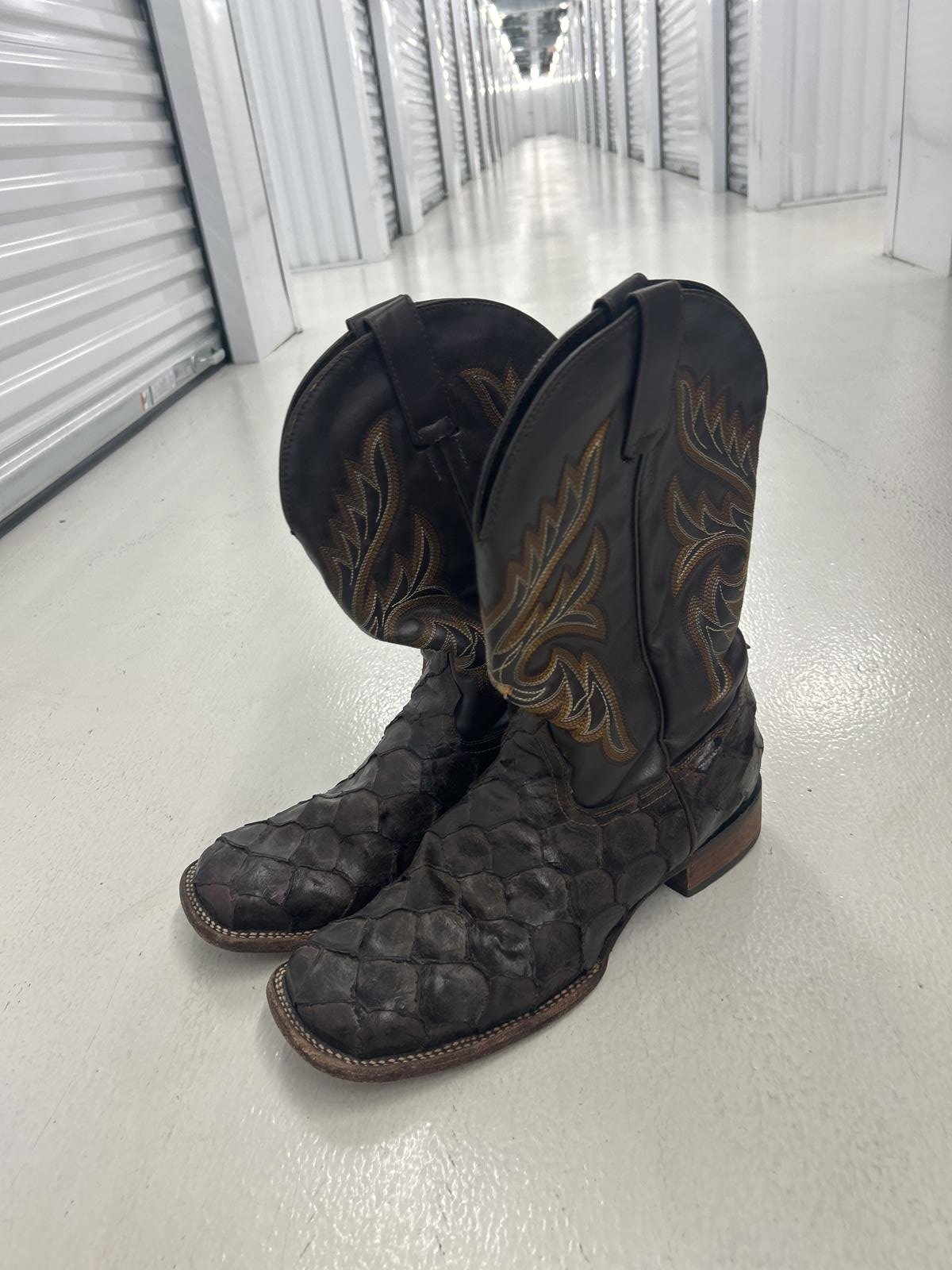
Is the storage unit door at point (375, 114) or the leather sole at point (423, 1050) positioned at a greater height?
the storage unit door at point (375, 114)

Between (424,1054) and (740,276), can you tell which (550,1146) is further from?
(740,276)

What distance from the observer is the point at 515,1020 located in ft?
2.06

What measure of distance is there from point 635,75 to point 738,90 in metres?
4.77

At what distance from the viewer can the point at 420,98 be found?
7145 mm

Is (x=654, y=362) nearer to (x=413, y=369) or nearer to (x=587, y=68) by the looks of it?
(x=413, y=369)

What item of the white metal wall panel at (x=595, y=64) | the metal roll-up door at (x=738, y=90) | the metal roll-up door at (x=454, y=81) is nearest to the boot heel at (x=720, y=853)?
the metal roll-up door at (x=738, y=90)

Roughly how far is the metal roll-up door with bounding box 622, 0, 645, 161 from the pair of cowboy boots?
27.5 ft

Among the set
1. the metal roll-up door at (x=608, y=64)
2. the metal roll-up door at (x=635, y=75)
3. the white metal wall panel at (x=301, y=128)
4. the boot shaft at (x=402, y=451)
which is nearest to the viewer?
the boot shaft at (x=402, y=451)

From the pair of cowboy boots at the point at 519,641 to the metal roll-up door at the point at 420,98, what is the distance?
5909 millimetres

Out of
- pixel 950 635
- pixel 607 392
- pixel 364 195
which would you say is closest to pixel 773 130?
pixel 364 195

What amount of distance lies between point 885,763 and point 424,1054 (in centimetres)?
51

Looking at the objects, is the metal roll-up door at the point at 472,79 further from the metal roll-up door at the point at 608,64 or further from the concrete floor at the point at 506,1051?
the concrete floor at the point at 506,1051

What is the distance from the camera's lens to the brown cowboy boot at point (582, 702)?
1.80 feet

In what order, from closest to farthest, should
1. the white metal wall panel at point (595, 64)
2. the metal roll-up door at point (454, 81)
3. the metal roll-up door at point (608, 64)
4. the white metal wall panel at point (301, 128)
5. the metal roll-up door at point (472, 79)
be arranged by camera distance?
1. the white metal wall panel at point (301, 128)
2. the metal roll-up door at point (454, 81)
3. the metal roll-up door at point (608, 64)
4. the metal roll-up door at point (472, 79)
5. the white metal wall panel at point (595, 64)
